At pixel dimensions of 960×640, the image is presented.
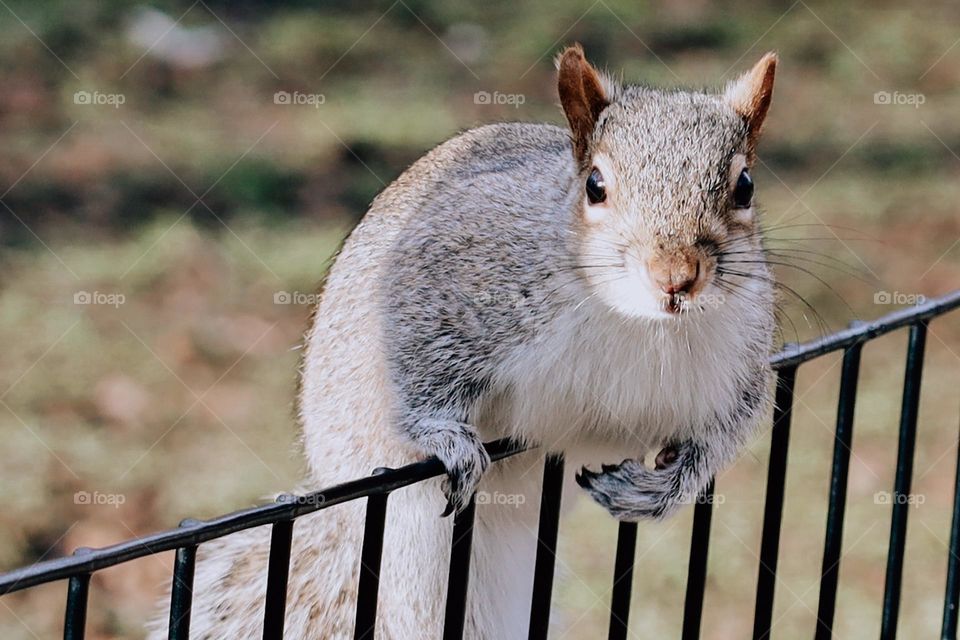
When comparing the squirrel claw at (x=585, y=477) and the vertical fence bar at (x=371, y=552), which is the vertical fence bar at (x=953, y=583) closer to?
the squirrel claw at (x=585, y=477)

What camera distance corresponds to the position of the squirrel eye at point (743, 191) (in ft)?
5.31

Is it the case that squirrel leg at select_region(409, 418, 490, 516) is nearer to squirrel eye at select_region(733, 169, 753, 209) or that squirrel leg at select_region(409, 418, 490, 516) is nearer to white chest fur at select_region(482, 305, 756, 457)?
white chest fur at select_region(482, 305, 756, 457)

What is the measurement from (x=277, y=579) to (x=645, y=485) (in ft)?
2.20

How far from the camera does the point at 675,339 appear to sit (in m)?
1.70

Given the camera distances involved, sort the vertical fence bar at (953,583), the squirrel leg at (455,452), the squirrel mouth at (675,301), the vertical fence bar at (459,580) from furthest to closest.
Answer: the vertical fence bar at (953,583), the squirrel leg at (455,452), the squirrel mouth at (675,301), the vertical fence bar at (459,580)

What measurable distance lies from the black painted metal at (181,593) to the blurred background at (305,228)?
109 cm

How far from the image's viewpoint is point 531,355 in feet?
5.51

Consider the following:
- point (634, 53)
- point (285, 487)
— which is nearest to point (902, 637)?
point (285, 487)

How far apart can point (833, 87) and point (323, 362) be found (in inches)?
131

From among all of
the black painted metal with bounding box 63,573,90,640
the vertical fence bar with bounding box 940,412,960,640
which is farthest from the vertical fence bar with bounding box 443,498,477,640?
the vertical fence bar with bounding box 940,412,960,640

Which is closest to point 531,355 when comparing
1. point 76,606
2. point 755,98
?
point 755,98

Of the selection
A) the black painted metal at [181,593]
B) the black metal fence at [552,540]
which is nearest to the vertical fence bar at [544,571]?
the black metal fence at [552,540]

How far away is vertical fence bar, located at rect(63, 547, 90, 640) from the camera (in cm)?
95

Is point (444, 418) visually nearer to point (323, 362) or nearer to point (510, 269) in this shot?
point (510, 269)
